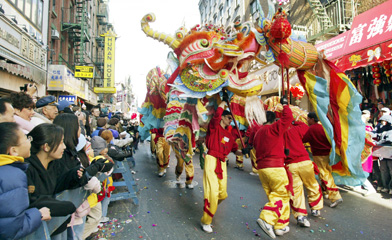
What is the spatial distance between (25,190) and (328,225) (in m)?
3.89

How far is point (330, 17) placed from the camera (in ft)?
35.6

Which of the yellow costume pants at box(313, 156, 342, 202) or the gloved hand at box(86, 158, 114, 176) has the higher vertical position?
the gloved hand at box(86, 158, 114, 176)

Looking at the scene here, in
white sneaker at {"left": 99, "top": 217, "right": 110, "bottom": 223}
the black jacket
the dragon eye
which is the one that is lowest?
white sneaker at {"left": 99, "top": 217, "right": 110, "bottom": 223}

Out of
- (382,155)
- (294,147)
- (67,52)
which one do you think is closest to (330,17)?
(382,155)

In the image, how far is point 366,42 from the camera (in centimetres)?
741

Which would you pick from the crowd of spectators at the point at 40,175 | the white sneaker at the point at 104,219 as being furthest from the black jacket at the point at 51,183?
the white sneaker at the point at 104,219

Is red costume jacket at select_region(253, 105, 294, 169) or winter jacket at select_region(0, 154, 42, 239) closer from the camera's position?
winter jacket at select_region(0, 154, 42, 239)

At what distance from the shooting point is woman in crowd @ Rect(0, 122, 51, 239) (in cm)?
138

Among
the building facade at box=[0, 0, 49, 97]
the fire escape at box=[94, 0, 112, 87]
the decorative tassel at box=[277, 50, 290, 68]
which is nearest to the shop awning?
the decorative tassel at box=[277, 50, 290, 68]

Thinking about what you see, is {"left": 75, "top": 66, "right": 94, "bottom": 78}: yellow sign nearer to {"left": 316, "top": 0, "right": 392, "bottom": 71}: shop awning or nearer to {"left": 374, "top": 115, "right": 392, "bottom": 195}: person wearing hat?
{"left": 316, "top": 0, "right": 392, "bottom": 71}: shop awning

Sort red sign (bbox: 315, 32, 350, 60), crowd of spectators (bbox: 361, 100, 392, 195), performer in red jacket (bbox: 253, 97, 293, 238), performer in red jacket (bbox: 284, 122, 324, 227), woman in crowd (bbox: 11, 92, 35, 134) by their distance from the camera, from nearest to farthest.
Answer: woman in crowd (bbox: 11, 92, 35, 134) < performer in red jacket (bbox: 253, 97, 293, 238) < performer in red jacket (bbox: 284, 122, 324, 227) < crowd of spectators (bbox: 361, 100, 392, 195) < red sign (bbox: 315, 32, 350, 60)

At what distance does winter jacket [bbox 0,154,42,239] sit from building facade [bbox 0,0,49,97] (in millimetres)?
7341

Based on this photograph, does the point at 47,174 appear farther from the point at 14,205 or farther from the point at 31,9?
the point at 31,9

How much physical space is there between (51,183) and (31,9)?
10873 mm
